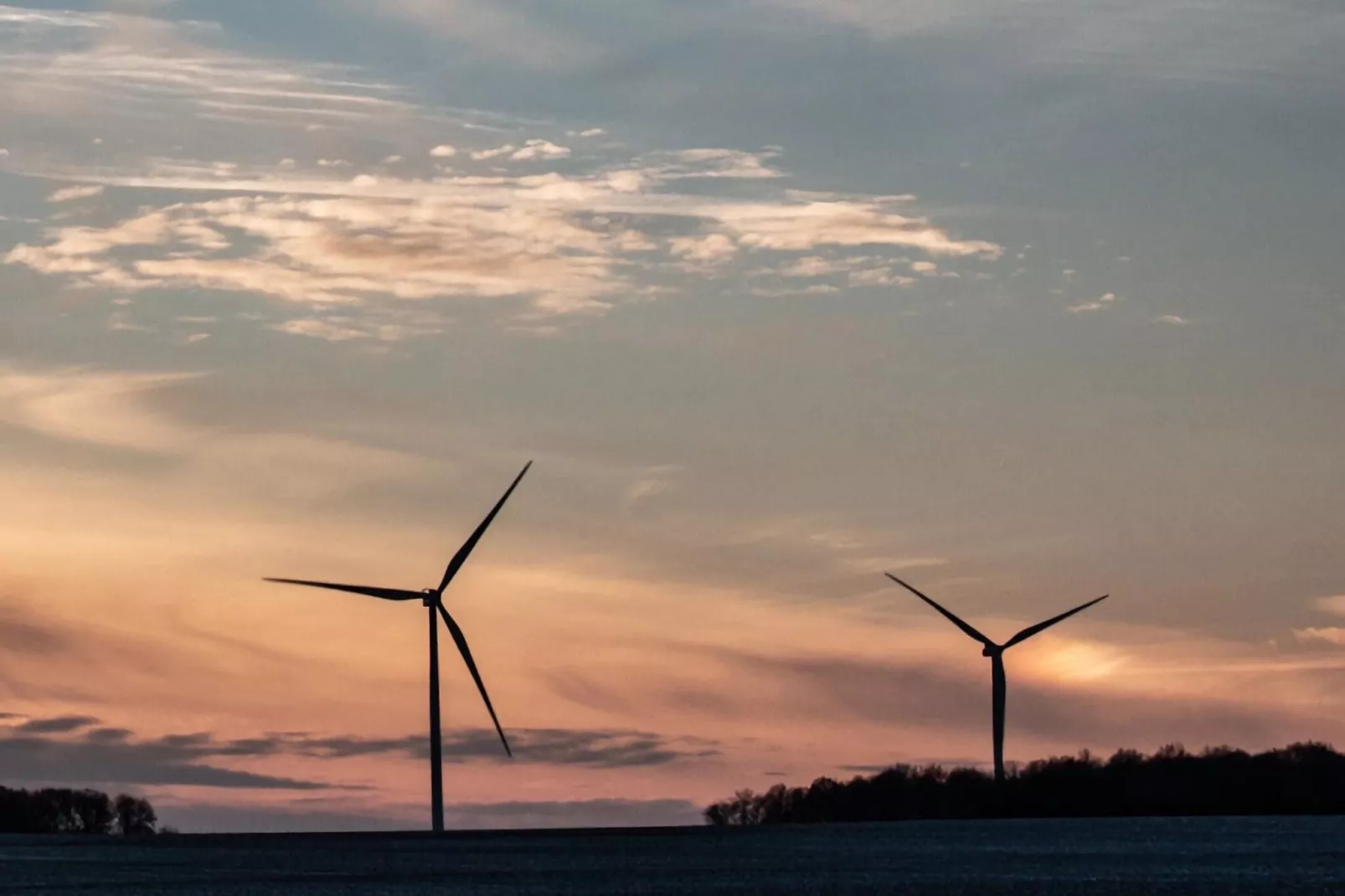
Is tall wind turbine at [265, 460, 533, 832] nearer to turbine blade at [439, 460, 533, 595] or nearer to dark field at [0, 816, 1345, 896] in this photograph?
turbine blade at [439, 460, 533, 595]

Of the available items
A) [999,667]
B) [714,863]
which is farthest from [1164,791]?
[714,863]

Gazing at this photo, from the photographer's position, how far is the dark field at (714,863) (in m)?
33.9

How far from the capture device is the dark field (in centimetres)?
3394

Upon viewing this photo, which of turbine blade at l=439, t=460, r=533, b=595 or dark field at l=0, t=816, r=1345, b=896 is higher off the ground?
turbine blade at l=439, t=460, r=533, b=595

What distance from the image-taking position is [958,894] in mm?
31094

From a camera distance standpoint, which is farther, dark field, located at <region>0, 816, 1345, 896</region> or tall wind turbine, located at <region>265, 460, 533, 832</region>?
tall wind turbine, located at <region>265, 460, 533, 832</region>

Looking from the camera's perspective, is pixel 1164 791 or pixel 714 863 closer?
pixel 714 863

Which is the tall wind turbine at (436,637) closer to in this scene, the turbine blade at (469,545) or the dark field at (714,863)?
the turbine blade at (469,545)

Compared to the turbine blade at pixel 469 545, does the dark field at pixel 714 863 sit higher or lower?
lower

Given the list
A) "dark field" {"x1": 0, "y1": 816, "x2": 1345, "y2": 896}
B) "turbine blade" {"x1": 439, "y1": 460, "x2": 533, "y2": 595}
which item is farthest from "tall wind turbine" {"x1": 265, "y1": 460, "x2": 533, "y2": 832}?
"dark field" {"x1": 0, "y1": 816, "x2": 1345, "y2": 896}

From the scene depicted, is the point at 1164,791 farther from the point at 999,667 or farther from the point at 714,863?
the point at 714,863

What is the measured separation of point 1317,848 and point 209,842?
33.3 m

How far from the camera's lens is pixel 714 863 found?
4328 centimetres

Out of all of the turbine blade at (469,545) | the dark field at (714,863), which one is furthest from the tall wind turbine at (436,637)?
the dark field at (714,863)
